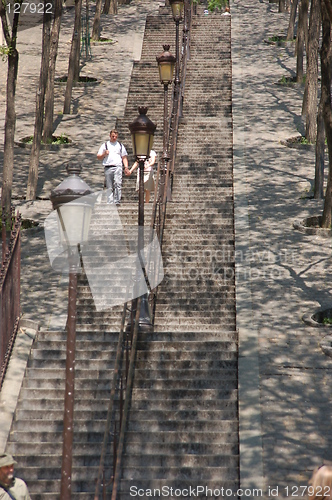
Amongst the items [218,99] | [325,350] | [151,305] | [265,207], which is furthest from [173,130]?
[325,350]

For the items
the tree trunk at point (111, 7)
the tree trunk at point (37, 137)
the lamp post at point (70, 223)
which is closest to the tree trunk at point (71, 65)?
the tree trunk at point (37, 137)

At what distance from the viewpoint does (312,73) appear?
19.2 meters

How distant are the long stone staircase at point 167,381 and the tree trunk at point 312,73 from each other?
187 inches

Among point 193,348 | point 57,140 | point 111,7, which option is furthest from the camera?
point 111,7

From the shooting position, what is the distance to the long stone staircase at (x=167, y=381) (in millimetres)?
9039

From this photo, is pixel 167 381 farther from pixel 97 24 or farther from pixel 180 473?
pixel 97 24

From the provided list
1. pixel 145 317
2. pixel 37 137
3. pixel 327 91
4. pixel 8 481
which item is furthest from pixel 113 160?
pixel 8 481

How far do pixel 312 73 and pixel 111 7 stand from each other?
14864 mm

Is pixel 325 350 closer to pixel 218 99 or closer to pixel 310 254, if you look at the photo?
pixel 310 254

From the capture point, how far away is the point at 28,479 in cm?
895

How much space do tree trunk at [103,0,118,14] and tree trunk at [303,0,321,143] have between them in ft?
46.4

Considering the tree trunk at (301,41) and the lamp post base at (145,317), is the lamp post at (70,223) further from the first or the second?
the tree trunk at (301,41)

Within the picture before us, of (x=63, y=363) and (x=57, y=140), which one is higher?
(x=63, y=363)

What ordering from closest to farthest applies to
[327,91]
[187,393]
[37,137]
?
[187,393] < [327,91] < [37,137]
